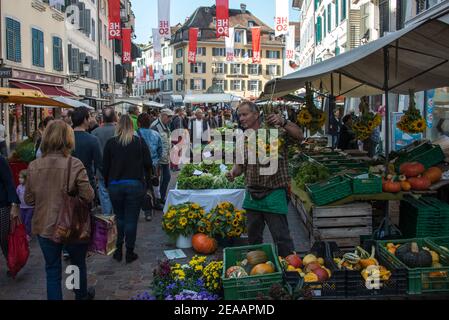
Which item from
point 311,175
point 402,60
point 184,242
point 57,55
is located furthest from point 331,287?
point 57,55

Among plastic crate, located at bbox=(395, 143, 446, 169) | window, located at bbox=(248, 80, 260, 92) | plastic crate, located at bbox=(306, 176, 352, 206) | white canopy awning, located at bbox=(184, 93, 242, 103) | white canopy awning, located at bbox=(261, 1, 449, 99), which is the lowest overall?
plastic crate, located at bbox=(306, 176, 352, 206)

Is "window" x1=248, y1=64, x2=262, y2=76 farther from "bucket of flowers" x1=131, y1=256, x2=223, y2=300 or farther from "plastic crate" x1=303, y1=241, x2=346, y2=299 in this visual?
"plastic crate" x1=303, y1=241, x2=346, y2=299

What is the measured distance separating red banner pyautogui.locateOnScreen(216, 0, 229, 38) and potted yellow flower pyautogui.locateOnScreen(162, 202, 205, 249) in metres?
17.8

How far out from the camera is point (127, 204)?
243 inches

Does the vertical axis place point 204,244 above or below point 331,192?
below

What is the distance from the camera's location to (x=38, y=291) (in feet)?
17.8

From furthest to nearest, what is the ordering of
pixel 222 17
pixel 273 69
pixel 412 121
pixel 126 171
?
pixel 273 69, pixel 222 17, pixel 412 121, pixel 126 171

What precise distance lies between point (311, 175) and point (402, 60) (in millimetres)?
1927

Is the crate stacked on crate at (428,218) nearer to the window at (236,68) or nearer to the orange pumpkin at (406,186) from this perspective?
the orange pumpkin at (406,186)

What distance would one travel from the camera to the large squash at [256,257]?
447 cm

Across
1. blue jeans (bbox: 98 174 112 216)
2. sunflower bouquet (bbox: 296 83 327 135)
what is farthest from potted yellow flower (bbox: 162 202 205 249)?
sunflower bouquet (bbox: 296 83 327 135)

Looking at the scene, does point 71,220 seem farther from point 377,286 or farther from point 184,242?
point 184,242

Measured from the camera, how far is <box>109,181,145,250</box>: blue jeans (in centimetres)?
611
